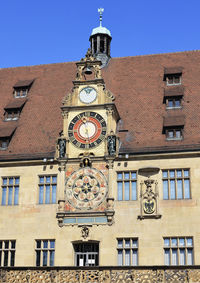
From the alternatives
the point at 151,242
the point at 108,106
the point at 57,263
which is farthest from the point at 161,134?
the point at 57,263

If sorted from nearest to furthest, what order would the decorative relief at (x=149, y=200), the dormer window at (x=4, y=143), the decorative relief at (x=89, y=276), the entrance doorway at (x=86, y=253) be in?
the decorative relief at (x=89, y=276), the decorative relief at (x=149, y=200), the entrance doorway at (x=86, y=253), the dormer window at (x=4, y=143)

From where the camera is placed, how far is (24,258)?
24328mm

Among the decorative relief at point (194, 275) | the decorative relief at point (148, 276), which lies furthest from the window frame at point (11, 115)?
the decorative relief at point (194, 275)

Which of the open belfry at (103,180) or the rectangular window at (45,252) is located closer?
the open belfry at (103,180)

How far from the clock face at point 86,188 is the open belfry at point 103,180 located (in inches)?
1.9

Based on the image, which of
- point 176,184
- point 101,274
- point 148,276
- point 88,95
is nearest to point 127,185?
point 176,184

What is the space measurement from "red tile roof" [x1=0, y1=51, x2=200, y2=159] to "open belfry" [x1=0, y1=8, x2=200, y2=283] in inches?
3.2

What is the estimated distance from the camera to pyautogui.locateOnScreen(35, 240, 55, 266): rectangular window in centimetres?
2411

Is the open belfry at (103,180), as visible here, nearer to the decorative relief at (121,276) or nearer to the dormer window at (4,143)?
the dormer window at (4,143)

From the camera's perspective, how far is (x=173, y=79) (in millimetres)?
28484

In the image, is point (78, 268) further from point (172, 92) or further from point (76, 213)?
point (172, 92)

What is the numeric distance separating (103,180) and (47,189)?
2.88m

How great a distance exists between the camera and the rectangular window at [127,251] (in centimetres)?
2336

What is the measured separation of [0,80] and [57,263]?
1321 cm
